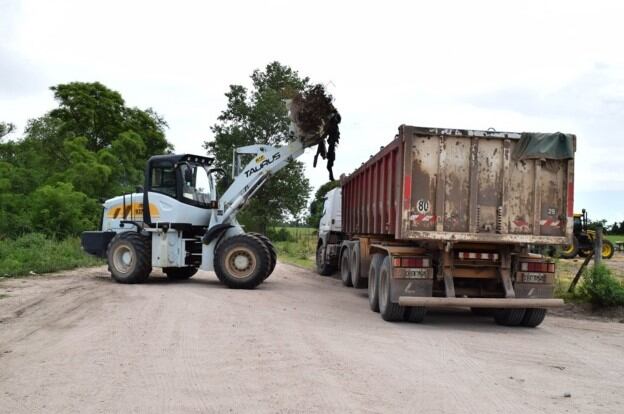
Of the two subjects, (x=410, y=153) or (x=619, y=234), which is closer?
(x=410, y=153)

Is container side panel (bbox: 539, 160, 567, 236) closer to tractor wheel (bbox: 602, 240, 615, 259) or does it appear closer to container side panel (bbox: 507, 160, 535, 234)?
container side panel (bbox: 507, 160, 535, 234)

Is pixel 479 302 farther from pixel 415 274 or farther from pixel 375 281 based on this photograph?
pixel 375 281

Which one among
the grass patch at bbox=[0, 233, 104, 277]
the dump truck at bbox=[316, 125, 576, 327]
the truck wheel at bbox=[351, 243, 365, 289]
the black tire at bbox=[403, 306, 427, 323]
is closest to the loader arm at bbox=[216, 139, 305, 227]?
the truck wheel at bbox=[351, 243, 365, 289]

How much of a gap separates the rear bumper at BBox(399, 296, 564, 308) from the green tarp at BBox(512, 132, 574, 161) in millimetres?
2315

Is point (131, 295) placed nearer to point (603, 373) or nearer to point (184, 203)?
point (184, 203)

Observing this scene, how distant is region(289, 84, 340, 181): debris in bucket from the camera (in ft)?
48.6

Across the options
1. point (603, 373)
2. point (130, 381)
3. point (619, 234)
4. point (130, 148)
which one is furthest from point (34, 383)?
point (619, 234)

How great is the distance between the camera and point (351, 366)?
272 inches

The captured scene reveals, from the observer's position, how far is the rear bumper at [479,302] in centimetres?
980

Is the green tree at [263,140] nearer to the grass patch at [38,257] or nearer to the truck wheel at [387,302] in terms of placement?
the grass patch at [38,257]

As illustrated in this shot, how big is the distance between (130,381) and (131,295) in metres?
6.97

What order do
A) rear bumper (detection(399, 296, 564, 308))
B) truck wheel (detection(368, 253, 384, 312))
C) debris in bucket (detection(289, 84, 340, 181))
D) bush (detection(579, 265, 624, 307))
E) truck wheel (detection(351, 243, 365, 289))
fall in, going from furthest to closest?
truck wheel (detection(351, 243, 365, 289)) → debris in bucket (detection(289, 84, 340, 181)) → bush (detection(579, 265, 624, 307)) → truck wheel (detection(368, 253, 384, 312)) → rear bumper (detection(399, 296, 564, 308))

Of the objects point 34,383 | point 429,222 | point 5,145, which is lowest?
point 34,383

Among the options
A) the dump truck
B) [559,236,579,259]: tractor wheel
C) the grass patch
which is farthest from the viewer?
[559,236,579,259]: tractor wheel
